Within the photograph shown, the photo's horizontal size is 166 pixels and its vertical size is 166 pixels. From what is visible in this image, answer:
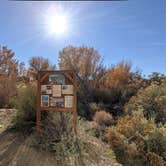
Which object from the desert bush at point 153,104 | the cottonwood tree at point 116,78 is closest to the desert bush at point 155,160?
the desert bush at point 153,104

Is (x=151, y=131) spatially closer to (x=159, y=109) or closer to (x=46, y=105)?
(x=46, y=105)

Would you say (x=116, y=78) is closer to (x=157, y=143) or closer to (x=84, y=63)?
(x=84, y=63)

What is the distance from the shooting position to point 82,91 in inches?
394

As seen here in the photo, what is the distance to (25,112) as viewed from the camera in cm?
480

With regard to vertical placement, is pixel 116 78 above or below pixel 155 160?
above

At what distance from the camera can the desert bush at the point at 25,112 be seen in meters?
4.70

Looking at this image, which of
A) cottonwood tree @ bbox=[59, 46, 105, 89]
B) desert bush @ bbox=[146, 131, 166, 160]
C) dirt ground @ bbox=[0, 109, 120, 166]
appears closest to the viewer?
desert bush @ bbox=[146, 131, 166, 160]

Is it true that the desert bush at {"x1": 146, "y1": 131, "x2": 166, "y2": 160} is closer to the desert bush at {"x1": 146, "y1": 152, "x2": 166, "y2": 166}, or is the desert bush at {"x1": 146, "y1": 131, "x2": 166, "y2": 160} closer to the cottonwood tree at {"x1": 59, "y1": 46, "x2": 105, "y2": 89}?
the desert bush at {"x1": 146, "y1": 152, "x2": 166, "y2": 166}

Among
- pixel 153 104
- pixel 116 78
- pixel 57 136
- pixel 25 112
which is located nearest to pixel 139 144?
pixel 57 136

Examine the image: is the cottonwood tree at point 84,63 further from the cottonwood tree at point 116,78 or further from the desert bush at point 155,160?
the desert bush at point 155,160

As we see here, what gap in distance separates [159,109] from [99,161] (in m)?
3.42

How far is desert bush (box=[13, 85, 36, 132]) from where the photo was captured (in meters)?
4.70

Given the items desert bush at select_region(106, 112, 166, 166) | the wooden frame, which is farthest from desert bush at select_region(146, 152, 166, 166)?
the wooden frame

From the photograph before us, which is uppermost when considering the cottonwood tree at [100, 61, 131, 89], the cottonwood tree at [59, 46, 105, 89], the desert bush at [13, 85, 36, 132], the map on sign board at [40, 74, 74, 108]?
the cottonwood tree at [59, 46, 105, 89]
